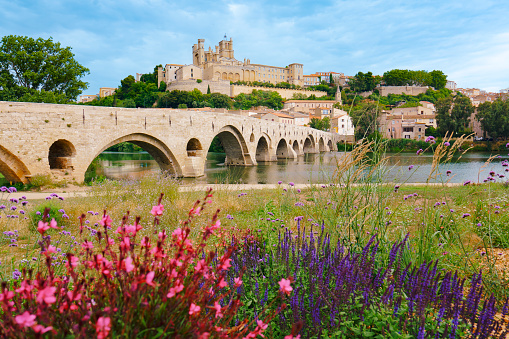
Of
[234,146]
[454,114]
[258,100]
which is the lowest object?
[234,146]

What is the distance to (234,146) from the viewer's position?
29.5 metres

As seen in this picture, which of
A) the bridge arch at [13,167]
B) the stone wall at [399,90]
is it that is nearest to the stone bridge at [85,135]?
the bridge arch at [13,167]

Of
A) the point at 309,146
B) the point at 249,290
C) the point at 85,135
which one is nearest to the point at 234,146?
the point at 85,135

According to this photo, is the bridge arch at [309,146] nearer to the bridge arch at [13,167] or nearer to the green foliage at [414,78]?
the bridge arch at [13,167]

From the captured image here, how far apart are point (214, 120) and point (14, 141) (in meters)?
12.4

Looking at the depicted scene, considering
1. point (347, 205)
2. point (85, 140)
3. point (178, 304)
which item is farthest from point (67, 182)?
point (178, 304)

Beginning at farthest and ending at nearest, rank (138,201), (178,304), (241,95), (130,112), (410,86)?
(410,86) → (241,95) → (130,112) → (138,201) → (178,304)

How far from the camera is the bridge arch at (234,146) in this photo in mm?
27203

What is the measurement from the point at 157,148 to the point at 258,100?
66.0m

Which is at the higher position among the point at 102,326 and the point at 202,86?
the point at 202,86

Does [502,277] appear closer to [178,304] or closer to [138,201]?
[178,304]

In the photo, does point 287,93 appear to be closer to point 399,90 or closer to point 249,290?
point 399,90

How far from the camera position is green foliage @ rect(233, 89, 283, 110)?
78.1m

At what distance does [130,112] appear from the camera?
657 inches
